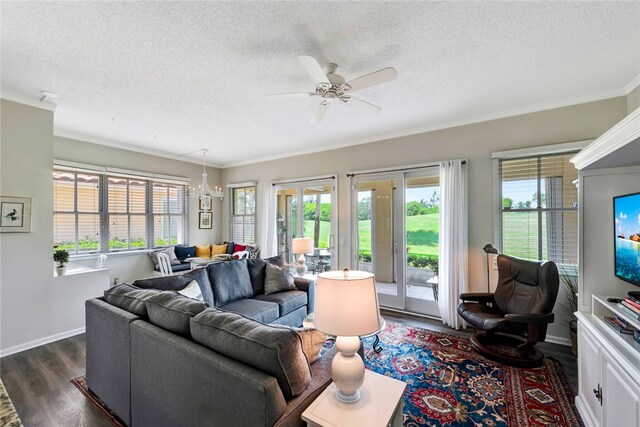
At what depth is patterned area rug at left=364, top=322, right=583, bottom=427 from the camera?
2.04 metres

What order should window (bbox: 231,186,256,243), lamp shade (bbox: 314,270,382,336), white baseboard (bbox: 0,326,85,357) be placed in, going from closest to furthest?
lamp shade (bbox: 314,270,382,336)
white baseboard (bbox: 0,326,85,357)
window (bbox: 231,186,256,243)

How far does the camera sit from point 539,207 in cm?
335

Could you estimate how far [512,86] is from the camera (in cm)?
286

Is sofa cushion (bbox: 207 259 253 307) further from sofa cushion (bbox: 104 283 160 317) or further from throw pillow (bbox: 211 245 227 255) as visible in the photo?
throw pillow (bbox: 211 245 227 255)

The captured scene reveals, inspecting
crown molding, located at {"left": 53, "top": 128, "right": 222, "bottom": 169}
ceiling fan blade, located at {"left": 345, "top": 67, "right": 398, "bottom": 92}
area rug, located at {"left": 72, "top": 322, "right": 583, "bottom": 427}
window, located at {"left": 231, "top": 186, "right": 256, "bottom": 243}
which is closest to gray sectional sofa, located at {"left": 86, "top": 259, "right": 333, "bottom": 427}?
area rug, located at {"left": 72, "top": 322, "right": 583, "bottom": 427}

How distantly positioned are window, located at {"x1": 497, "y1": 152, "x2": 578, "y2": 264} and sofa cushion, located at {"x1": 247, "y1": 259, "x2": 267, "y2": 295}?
321cm

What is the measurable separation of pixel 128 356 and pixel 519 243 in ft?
13.7

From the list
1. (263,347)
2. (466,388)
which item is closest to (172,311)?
(263,347)

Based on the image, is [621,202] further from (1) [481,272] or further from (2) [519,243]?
(1) [481,272]

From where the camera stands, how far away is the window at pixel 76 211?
4508mm

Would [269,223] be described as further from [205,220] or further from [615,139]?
[615,139]

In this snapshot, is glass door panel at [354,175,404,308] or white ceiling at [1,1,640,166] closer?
white ceiling at [1,1,640,166]

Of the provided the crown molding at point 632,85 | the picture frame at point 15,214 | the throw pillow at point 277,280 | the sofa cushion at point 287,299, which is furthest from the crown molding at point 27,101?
the crown molding at point 632,85

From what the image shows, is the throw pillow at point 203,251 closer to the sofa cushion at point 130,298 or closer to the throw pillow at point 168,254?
the throw pillow at point 168,254
